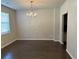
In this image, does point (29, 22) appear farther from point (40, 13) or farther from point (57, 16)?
point (57, 16)

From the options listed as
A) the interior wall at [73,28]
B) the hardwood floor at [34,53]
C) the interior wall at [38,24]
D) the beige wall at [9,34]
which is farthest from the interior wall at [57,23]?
the interior wall at [73,28]

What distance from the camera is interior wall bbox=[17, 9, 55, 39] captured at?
9.40 metres

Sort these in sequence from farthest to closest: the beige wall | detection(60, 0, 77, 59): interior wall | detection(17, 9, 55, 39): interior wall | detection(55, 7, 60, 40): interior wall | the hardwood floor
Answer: detection(17, 9, 55, 39): interior wall, detection(55, 7, 60, 40): interior wall, the beige wall, the hardwood floor, detection(60, 0, 77, 59): interior wall

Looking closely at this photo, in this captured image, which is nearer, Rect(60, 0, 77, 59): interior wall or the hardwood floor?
Rect(60, 0, 77, 59): interior wall

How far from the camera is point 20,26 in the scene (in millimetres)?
9695

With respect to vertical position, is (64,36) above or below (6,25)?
below

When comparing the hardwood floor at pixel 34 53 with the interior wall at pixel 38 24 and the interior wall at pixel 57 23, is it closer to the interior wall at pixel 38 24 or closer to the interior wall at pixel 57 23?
the interior wall at pixel 57 23

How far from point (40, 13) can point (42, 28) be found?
1.32 m

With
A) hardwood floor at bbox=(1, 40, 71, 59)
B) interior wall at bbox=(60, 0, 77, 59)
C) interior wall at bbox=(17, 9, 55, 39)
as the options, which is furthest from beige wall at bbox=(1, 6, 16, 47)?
interior wall at bbox=(60, 0, 77, 59)

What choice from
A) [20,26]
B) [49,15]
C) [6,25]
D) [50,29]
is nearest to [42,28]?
[50,29]

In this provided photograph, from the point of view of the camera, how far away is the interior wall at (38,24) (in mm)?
9398

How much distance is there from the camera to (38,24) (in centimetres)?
952

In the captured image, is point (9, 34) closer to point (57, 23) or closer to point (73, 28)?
point (57, 23)

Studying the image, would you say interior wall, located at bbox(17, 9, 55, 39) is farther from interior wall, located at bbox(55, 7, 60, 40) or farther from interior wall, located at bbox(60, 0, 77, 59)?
interior wall, located at bbox(60, 0, 77, 59)
